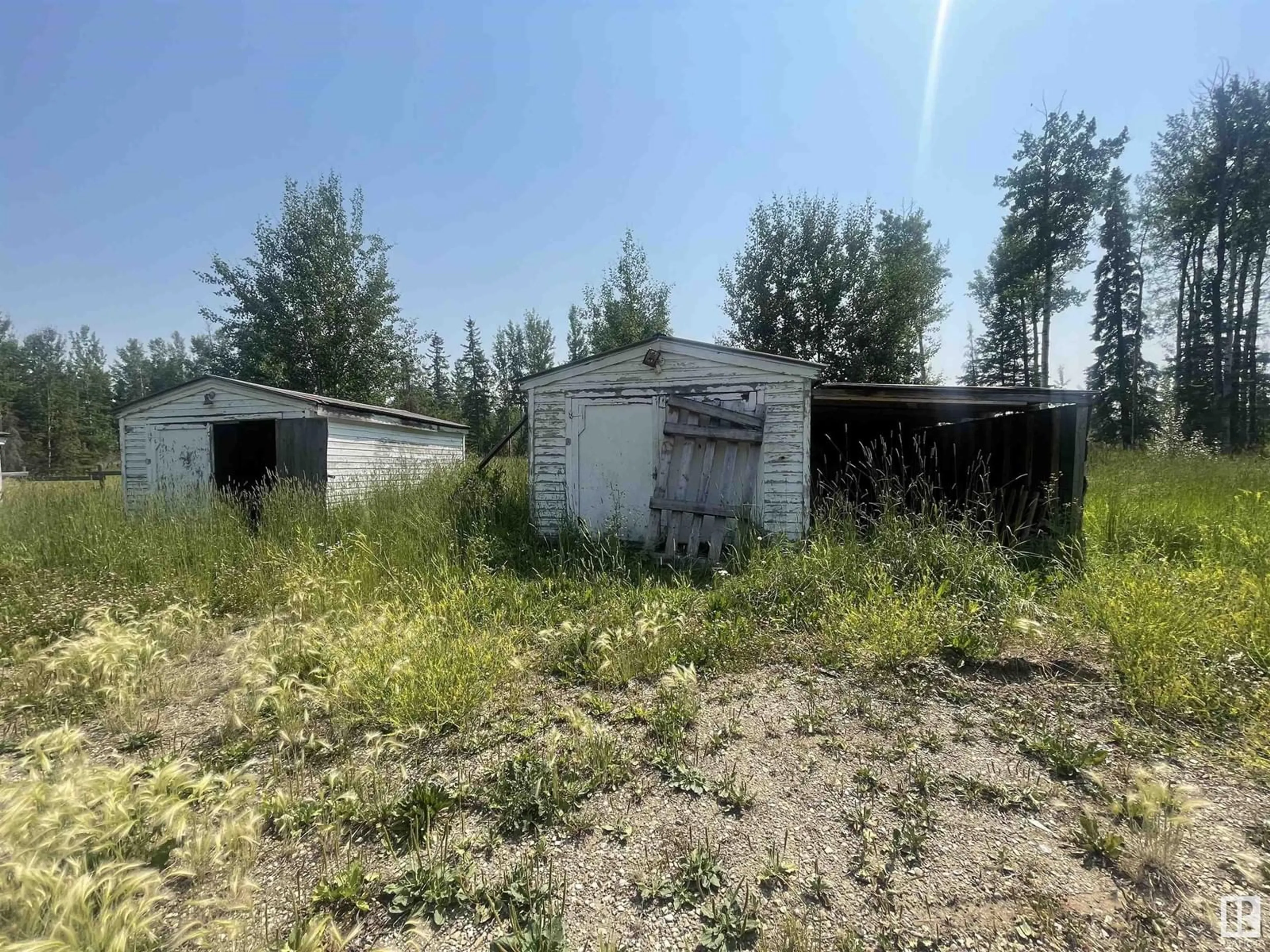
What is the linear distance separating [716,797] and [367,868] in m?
1.35

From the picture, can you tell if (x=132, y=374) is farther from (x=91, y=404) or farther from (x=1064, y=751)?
(x=1064, y=751)

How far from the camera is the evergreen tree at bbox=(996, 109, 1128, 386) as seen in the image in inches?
747

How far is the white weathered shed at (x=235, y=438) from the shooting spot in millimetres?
8711

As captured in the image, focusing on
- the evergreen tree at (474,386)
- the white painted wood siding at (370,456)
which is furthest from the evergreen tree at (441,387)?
the white painted wood siding at (370,456)

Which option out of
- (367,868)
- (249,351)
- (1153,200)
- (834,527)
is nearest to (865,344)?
(1153,200)

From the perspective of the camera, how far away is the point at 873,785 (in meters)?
2.20

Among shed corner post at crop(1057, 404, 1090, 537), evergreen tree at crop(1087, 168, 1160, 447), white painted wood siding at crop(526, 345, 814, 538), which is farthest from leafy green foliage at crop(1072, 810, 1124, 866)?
evergreen tree at crop(1087, 168, 1160, 447)

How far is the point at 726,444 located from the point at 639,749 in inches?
173

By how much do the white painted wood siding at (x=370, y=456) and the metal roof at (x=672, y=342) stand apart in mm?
3038

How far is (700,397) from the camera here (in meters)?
6.50

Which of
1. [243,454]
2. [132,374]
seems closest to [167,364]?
[132,374]

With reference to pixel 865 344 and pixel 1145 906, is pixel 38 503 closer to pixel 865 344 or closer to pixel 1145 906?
pixel 1145 906

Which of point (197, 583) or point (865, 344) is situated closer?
point (197, 583)

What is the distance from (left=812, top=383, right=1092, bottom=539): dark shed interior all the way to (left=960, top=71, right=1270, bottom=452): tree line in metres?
15.8
